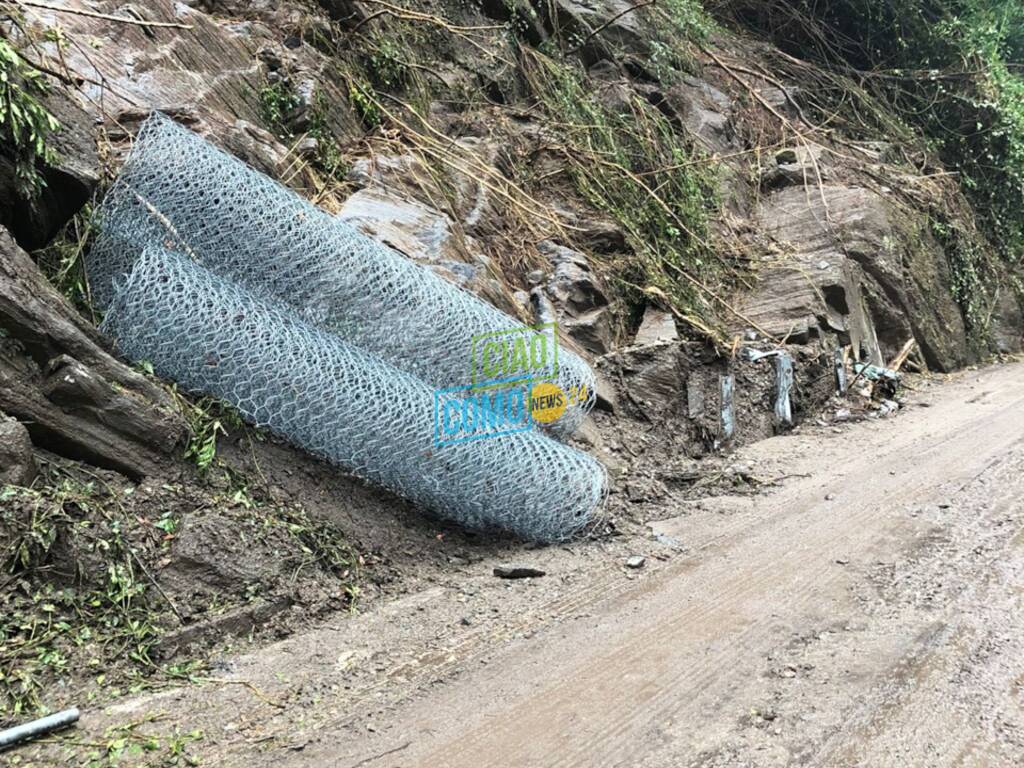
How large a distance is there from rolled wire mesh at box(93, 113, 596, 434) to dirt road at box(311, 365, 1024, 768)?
4.90ft

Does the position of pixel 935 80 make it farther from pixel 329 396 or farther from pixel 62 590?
pixel 62 590

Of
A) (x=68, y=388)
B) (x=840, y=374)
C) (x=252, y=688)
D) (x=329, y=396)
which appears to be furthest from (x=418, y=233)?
(x=840, y=374)

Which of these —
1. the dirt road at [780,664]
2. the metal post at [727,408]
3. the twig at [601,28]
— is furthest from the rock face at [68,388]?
the twig at [601,28]

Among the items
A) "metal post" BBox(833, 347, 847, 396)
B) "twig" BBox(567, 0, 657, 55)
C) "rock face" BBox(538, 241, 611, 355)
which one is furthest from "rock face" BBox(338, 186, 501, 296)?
"twig" BBox(567, 0, 657, 55)

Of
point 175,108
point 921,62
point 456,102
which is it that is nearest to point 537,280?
point 456,102

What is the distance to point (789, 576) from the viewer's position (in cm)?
276

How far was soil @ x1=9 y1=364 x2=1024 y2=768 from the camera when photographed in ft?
5.95

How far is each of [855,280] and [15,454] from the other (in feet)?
23.1

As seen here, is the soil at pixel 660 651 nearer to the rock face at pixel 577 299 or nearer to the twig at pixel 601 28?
the rock face at pixel 577 299

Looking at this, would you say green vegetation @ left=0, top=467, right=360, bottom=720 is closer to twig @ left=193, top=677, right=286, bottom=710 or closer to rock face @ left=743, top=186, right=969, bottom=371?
twig @ left=193, top=677, right=286, bottom=710

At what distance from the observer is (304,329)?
301 centimetres

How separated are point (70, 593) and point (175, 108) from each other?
2694 mm

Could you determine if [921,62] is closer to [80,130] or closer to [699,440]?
[699,440]

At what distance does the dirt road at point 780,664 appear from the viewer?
70.5 inches
